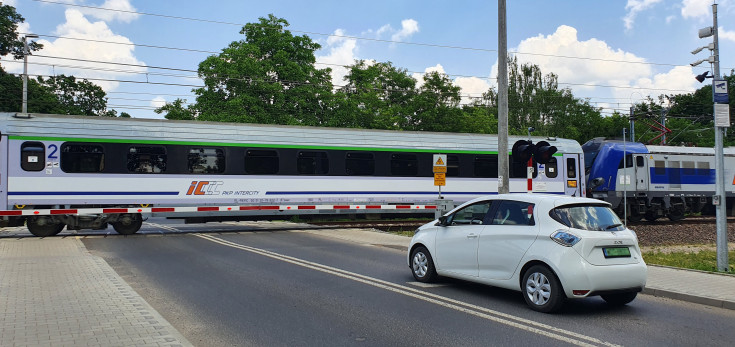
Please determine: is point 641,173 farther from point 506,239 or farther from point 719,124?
point 506,239

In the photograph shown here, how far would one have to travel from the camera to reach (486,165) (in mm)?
22750

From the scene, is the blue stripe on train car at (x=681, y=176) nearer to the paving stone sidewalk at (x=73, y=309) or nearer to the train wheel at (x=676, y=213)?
the train wheel at (x=676, y=213)

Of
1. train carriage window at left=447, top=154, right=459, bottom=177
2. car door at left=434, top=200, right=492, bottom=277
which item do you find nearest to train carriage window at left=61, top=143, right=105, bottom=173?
train carriage window at left=447, top=154, right=459, bottom=177

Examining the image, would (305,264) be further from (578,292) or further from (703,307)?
(703,307)

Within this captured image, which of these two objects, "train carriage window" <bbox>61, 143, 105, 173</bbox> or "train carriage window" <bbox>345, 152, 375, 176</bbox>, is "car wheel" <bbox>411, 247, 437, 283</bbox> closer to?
"train carriage window" <bbox>345, 152, 375, 176</bbox>

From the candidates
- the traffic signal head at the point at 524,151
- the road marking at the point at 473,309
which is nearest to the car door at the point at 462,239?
the road marking at the point at 473,309

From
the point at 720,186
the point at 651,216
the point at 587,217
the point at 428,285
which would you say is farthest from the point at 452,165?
the point at 587,217

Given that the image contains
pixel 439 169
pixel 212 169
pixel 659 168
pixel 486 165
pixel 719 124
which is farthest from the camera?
pixel 659 168

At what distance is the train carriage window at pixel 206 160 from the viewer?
18.8 m

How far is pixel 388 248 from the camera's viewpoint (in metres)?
15.1

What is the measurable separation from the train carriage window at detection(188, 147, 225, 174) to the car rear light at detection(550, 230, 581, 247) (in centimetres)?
1401

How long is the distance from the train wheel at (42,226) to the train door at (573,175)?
19.0 metres

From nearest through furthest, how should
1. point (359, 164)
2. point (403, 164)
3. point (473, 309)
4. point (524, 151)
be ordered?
1. point (473, 309)
2. point (524, 151)
3. point (359, 164)
4. point (403, 164)

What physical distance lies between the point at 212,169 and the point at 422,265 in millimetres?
11513
